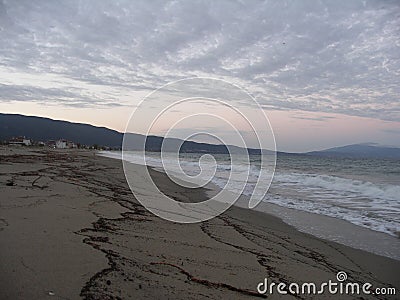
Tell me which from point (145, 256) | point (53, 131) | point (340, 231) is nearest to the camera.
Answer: point (145, 256)

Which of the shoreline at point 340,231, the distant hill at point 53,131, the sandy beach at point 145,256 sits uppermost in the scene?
the distant hill at point 53,131

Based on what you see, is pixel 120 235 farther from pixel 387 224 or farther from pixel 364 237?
pixel 387 224

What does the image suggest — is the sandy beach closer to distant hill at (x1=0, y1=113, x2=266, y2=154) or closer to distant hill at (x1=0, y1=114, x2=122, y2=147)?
distant hill at (x1=0, y1=113, x2=266, y2=154)

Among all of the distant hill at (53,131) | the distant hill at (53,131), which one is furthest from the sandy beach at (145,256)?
the distant hill at (53,131)

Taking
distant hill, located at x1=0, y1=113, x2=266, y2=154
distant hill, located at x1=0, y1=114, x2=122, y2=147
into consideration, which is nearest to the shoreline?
distant hill, located at x1=0, y1=113, x2=266, y2=154

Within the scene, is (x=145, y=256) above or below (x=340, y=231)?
above

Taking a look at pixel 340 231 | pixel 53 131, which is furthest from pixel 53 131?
pixel 340 231

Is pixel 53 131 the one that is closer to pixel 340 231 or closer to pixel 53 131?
pixel 53 131

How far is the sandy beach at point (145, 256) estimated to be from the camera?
3080 mm

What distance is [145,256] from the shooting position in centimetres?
406

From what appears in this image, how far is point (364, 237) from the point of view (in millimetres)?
7156

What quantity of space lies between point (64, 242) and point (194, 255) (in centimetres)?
175

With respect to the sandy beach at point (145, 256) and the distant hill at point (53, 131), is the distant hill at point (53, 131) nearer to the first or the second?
the distant hill at point (53, 131)

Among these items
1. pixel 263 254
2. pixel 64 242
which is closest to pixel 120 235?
pixel 64 242
